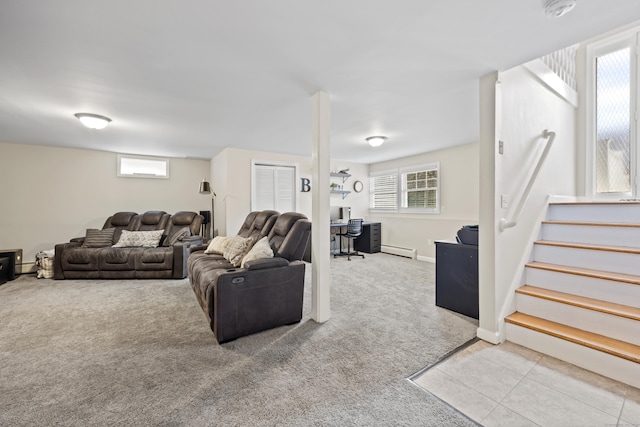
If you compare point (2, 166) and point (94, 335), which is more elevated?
point (2, 166)

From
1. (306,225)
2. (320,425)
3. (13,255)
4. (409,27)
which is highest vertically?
(409,27)

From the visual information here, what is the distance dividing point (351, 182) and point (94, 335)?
5.67 metres

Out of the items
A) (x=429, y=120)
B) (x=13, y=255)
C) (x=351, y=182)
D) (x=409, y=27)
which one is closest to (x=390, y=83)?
(x=409, y=27)

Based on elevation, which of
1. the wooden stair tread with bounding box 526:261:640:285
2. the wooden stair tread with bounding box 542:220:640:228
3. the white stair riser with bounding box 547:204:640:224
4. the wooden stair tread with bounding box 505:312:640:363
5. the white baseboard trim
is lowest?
the white baseboard trim

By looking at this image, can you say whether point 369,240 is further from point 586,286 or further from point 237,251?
point 586,286

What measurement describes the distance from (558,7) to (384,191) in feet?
17.5

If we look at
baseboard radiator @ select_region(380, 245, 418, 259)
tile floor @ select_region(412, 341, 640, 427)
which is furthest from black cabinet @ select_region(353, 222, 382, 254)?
tile floor @ select_region(412, 341, 640, 427)

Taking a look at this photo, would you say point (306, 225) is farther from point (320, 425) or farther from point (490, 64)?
point (490, 64)

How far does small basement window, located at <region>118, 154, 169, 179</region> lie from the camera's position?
Result: 544cm

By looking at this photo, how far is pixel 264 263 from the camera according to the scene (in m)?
2.49

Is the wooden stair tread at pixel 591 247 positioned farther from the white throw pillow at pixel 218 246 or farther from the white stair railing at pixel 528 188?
the white throw pillow at pixel 218 246

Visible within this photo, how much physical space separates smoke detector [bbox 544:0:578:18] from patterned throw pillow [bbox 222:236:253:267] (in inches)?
123

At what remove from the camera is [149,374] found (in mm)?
1848

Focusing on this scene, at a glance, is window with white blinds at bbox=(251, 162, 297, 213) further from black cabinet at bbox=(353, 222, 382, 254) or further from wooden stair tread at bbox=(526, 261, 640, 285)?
wooden stair tread at bbox=(526, 261, 640, 285)
